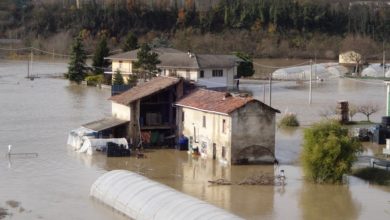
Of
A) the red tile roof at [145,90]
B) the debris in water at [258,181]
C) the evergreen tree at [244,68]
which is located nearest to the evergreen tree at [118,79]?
the evergreen tree at [244,68]

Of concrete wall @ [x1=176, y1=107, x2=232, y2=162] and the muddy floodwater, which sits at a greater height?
concrete wall @ [x1=176, y1=107, x2=232, y2=162]

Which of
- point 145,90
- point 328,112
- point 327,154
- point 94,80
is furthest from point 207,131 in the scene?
point 94,80

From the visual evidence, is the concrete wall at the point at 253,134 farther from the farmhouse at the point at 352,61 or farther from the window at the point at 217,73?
the farmhouse at the point at 352,61

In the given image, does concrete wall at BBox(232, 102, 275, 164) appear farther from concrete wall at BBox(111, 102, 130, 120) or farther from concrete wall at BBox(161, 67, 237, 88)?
concrete wall at BBox(161, 67, 237, 88)

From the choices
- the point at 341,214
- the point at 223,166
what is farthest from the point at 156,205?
the point at 223,166

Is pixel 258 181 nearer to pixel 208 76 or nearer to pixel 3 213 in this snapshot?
pixel 3 213

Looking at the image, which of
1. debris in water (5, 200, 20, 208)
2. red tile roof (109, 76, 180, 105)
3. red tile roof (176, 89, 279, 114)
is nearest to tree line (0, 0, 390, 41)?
red tile roof (109, 76, 180, 105)

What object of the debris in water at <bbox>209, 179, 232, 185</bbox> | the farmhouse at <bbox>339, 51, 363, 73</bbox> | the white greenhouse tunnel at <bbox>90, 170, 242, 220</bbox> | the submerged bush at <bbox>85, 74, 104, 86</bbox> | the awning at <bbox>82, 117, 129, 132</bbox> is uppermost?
the farmhouse at <bbox>339, 51, 363, 73</bbox>
